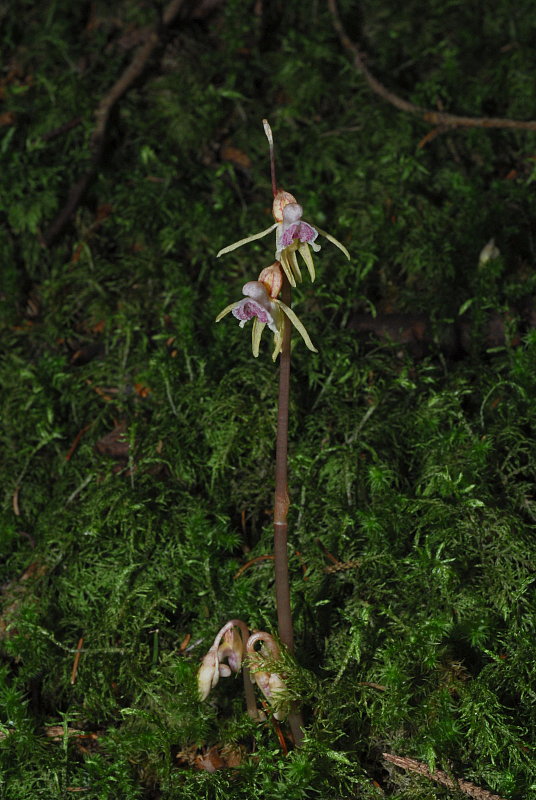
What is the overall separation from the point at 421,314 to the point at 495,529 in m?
1.03

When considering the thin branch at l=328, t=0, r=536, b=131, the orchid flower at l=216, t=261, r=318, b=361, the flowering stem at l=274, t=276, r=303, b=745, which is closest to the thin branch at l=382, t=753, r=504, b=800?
the flowering stem at l=274, t=276, r=303, b=745

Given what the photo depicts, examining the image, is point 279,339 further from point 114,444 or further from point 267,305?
point 114,444

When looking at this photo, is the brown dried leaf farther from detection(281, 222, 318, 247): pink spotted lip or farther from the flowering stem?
detection(281, 222, 318, 247): pink spotted lip

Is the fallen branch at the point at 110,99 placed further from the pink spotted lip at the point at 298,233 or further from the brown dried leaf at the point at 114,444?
the pink spotted lip at the point at 298,233

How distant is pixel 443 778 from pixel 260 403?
4.38 ft

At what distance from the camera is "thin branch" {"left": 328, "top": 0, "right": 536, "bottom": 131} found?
321 cm

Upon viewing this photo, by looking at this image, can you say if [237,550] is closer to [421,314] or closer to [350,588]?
[350,588]

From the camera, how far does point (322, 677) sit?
219 centimetres

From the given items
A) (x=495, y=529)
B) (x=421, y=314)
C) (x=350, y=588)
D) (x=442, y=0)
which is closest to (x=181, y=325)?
(x=421, y=314)

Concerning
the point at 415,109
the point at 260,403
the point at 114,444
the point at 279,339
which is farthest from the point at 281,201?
the point at 415,109

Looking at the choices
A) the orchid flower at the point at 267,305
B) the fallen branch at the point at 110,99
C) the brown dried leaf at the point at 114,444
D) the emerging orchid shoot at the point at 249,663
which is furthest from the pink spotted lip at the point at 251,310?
the fallen branch at the point at 110,99

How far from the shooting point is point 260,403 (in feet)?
8.79

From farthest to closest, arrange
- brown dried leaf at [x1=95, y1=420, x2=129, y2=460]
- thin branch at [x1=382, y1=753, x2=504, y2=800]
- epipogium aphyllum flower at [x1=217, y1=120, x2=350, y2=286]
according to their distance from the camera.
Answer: brown dried leaf at [x1=95, y1=420, x2=129, y2=460], thin branch at [x1=382, y1=753, x2=504, y2=800], epipogium aphyllum flower at [x1=217, y1=120, x2=350, y2=286]

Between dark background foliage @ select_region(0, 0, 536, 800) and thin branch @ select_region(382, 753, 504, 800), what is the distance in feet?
0.10
